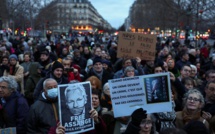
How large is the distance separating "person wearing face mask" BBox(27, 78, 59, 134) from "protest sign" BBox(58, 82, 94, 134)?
0.58 meters

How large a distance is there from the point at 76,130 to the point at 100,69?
4075mm

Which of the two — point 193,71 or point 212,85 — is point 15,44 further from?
point 212,85

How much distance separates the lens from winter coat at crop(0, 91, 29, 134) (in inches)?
188

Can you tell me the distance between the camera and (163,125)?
14.8 ft

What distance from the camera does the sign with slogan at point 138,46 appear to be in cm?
881

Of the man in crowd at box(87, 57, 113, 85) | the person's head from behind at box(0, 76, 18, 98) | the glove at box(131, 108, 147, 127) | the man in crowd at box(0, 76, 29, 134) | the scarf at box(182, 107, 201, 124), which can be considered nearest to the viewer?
the glove at box(131, 108, 147, 127)

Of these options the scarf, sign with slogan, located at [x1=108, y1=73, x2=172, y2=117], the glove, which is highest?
sign with slogan, located at [x1=108, y1=73, x2=172, y2=117]

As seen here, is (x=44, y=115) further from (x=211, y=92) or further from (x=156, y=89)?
(x=211, y=92)

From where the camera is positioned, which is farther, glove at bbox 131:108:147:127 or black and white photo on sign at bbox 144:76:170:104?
black and white photo on sign at bbox 144:76:170:104

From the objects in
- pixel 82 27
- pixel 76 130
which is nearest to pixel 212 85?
pixel 76 130

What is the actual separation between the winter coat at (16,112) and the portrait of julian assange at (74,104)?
1.28 meters

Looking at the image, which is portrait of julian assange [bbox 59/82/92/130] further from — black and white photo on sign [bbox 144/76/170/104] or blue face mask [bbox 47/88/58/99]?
black and white photo on sign [bbox 144/76/170/104]

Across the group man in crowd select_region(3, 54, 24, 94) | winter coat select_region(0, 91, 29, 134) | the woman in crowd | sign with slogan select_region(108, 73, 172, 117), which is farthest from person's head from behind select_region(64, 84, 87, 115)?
man in crowd select_region(3, 54, 24, 94)

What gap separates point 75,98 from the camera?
384cm
